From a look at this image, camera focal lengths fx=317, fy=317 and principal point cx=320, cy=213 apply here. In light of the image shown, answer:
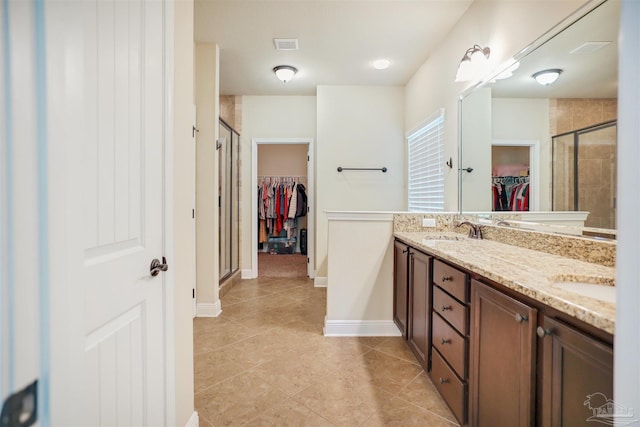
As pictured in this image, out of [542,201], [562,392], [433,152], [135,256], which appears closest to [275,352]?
[135,256]

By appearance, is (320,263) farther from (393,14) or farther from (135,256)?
(135,256)

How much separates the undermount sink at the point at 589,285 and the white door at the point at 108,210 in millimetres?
1436

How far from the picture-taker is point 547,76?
5.68 feet

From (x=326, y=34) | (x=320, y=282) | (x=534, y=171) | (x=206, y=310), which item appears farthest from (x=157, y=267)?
(x=320, y=282)

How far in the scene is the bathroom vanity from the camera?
83 centimetres

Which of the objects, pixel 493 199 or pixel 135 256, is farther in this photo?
pixel 493 199

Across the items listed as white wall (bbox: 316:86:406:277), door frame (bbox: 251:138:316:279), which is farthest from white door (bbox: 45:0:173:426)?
door frame (bbox: 251:138:316:279)

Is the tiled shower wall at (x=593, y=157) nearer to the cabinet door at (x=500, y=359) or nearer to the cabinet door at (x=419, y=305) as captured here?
the cabinet door at (x=500, y=359)

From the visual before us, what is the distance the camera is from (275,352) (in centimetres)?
240

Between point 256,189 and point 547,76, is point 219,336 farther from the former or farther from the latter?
point 547,76

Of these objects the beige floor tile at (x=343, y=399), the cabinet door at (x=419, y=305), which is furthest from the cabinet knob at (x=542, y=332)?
the beige floor tile at (x=343, y=399)

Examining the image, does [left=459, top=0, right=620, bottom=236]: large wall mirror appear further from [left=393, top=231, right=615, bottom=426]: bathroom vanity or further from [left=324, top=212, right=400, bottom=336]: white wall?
[left=324, top=212, right=400, bottom=336]: white wall

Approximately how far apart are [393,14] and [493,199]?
1728mm

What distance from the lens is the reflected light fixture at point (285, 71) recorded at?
A: 3.64 m
